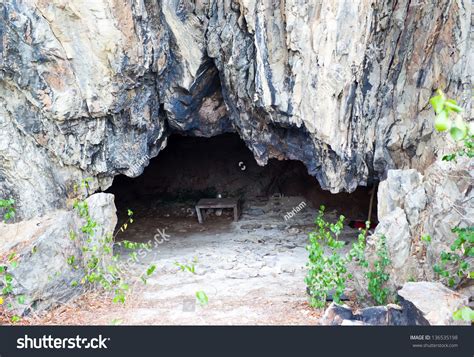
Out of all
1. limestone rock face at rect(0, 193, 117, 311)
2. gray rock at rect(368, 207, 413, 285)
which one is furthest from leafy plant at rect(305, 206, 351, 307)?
limestone rock face at rect(0, 193, 117, 311)

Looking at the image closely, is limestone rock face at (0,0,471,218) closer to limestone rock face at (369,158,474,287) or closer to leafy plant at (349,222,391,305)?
limestone rock face at (369,158,474,287)

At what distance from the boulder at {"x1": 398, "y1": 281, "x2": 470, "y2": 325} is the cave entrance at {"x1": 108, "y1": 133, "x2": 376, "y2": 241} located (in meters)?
5.40

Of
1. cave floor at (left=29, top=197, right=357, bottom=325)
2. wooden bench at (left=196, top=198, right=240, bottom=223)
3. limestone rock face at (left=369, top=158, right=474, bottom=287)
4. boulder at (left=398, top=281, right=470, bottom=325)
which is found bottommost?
cave floor at (left=29, top=197, right=357, bottom=325)

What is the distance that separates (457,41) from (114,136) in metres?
4.85

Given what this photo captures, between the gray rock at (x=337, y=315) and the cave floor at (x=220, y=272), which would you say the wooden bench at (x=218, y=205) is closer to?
the cave floor at (x=220, y=272)

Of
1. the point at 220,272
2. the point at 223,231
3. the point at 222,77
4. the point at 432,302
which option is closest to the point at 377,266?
the point at 432,302

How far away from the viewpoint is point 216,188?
11.8 metres

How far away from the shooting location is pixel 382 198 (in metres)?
6.29

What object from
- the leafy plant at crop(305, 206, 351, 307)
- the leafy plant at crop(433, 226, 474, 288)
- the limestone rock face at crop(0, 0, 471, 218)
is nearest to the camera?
the leafy plant at crop(433, 226, 474, 288)

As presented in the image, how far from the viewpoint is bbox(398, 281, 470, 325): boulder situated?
395 cm

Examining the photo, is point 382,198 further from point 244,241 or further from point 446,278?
point 244,241

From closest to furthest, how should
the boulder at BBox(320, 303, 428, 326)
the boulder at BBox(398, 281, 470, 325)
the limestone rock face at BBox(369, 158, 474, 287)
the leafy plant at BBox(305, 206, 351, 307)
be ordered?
the boulder at BBox(398, 281, 470, 325) < the boulder at BBox(320, 303, 428, 326) < the leafy plant at BBox(305, 206, 351, 307) < the limestone rock face at BBox(369, 158, 474, 287)

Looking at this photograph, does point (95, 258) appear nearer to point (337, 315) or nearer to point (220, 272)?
point (220, 272)

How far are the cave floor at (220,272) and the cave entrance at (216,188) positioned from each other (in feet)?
0.22
